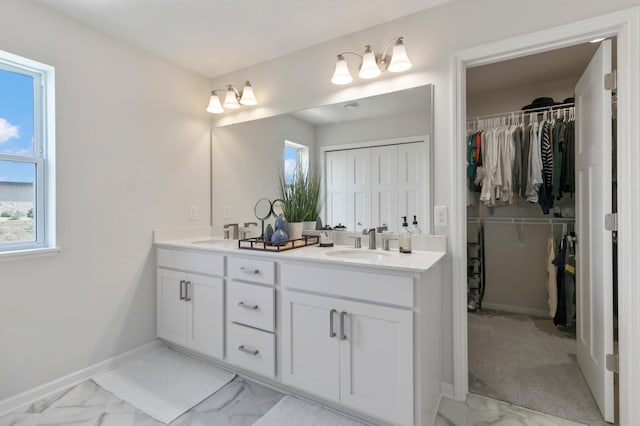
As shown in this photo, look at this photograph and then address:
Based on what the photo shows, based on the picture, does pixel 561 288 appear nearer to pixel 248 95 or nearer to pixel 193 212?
pixel 248 95

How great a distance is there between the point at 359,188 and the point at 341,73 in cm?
79

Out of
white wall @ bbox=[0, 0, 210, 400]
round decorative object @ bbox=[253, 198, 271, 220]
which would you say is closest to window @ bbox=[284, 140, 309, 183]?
round decorative object @ bbox=[253, 198, 271, 220]

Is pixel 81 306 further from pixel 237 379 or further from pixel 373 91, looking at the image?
pixel 373 91

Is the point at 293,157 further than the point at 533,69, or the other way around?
the point at 533,69

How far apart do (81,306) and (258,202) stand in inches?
55.5

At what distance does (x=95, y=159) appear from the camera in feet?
7.20

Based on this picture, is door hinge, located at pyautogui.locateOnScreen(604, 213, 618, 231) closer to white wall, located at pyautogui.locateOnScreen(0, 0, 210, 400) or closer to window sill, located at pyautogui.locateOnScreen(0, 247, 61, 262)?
white wall, located at pyautogui.locateOnScreen(0, 0, 210, 400)

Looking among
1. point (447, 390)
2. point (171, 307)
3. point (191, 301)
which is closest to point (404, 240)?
point (447, 390)

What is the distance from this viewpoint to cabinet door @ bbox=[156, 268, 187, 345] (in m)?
2.38

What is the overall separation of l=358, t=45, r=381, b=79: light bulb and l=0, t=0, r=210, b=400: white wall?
166 cm

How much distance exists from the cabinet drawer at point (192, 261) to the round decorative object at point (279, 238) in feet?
1.32

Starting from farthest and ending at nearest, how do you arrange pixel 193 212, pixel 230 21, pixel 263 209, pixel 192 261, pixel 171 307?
pixel 193 212, pixel 263 209, pixel 171 307, pixel 192 261, pixel 230 21

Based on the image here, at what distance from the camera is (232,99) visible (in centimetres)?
271

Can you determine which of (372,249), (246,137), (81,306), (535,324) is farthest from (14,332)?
(535,324)
